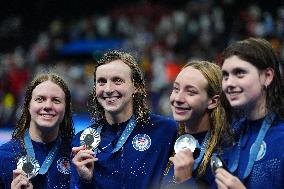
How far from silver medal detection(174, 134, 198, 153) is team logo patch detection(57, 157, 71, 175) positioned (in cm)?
94

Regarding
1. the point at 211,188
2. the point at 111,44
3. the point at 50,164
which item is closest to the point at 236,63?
the point at 211,188

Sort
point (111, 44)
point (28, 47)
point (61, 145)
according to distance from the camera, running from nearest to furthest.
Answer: point (61, 145) → point (111, 44) → point (28, 47)

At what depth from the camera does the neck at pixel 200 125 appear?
3.46 metres

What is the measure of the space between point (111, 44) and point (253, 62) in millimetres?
11821

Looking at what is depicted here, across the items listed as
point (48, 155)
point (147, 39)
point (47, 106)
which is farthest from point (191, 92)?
point (147, 39)

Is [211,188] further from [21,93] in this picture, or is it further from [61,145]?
[21,93]

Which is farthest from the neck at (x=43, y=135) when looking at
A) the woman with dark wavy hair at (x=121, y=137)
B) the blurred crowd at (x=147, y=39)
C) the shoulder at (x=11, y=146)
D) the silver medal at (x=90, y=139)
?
the blurred crowd at (x=147, y=39)

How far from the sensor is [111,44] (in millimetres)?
14750

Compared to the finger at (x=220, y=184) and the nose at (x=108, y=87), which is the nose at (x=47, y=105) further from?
the finger at (x=220, y=184)

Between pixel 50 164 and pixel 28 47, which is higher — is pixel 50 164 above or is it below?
below

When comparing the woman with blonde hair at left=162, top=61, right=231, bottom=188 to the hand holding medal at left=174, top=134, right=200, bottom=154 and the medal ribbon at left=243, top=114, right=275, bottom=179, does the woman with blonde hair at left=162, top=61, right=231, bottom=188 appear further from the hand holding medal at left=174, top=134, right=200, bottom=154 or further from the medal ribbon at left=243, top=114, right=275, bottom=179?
the medal ribbon at left=243, top=114, right=275, bottom=179

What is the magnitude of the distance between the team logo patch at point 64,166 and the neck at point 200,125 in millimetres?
917

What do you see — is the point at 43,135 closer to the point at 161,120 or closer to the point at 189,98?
the point at 161,120

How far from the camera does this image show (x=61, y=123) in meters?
4.11
